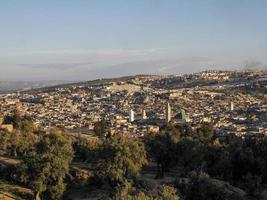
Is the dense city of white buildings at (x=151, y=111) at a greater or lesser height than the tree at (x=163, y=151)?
lesser

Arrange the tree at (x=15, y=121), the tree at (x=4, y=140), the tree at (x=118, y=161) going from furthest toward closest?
the tree at (x=15, y=121)
the tree at (x=4, y=140)
the tree at (x=118, y=161)

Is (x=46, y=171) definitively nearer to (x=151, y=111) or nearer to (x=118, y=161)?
(x=118, y=161)

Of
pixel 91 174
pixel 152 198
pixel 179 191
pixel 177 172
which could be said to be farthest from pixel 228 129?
pixel 152 198

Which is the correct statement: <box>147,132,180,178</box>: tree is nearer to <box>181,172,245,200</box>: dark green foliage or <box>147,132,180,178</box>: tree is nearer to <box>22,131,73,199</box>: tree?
<box>22,131,73,199</box>: tree

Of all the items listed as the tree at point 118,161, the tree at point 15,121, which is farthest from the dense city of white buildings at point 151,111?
the tree at point 118,161

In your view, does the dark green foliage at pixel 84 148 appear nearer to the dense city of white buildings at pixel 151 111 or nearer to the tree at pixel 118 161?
the tree at pixel 118 161

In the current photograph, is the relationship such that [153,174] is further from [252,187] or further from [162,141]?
[252,187]

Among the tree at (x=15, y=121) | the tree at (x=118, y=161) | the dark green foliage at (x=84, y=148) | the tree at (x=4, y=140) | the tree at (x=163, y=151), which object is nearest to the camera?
the tree at (x=118, y=161)
